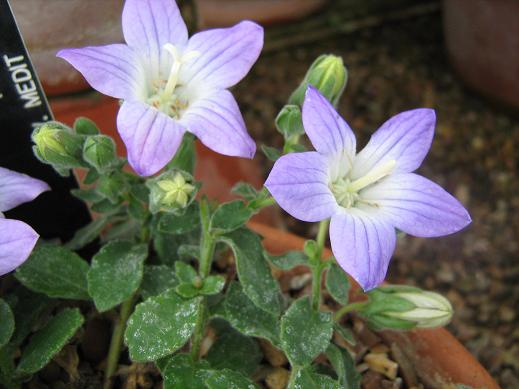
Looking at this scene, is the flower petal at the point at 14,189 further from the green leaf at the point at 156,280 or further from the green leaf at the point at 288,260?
the green leaf at the point at 288,260

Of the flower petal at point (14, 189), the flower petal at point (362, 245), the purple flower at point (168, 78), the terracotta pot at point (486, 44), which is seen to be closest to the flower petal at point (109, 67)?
the purple flower at point (168, 78)

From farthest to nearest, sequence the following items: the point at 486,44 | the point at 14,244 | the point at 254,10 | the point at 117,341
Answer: the point at 254,10, the point at 486,44, the point at 117,341, the point at 14,244

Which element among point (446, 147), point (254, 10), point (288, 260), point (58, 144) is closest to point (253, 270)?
point (288, 260)

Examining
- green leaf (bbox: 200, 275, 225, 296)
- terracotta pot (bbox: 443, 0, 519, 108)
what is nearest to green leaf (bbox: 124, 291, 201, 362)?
green leaf (bbox: 200, 275, 225, 296)

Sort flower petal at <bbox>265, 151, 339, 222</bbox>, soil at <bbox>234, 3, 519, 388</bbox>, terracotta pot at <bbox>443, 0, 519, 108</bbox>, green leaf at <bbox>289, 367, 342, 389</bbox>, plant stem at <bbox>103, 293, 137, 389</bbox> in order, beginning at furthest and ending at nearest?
terracotta pot at <bbox>443, 0, 519, 108</bbox> → soil at <bbox>234, 3, 519, 388</bbox> → plant stem at <bbox>103, 293, 137, 389</bbox> → green leaf at <bbox>289, 367, 342, 389</bbox> → flower petal at <bbox>265, 151, 339, 222</bbox>

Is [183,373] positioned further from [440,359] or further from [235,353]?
[440,359]

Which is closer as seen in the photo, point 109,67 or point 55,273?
point 109,67

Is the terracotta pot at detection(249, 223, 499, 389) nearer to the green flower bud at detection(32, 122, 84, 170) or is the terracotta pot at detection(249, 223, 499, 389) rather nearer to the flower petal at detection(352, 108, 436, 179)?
the flower petal at detection(352, 108, 436, 179)
